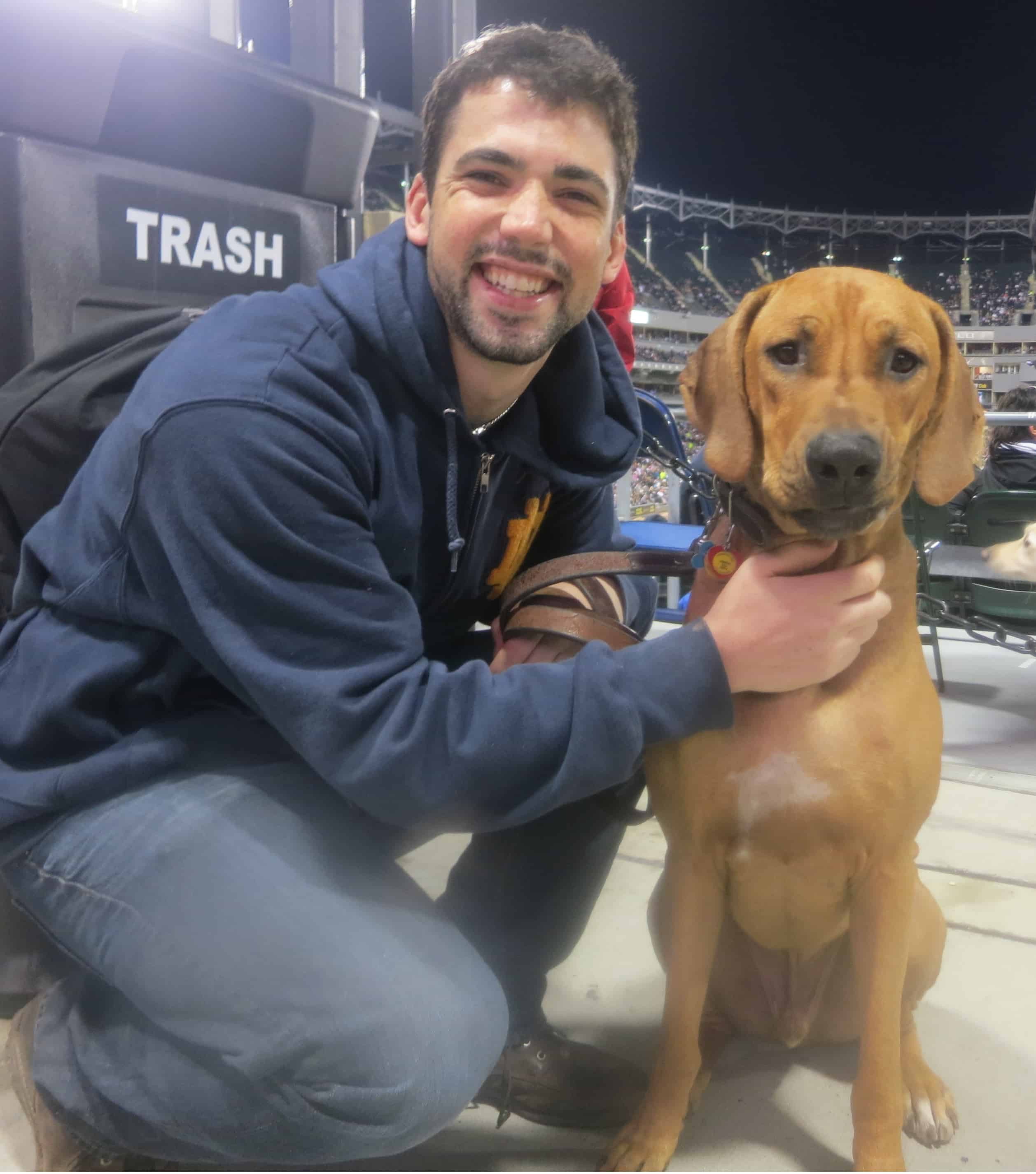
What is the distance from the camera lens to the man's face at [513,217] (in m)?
1.27

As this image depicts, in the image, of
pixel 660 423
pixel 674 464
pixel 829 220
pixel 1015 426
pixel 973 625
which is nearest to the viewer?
pixel 674 464

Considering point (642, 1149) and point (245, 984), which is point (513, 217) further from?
point (642, 1149)

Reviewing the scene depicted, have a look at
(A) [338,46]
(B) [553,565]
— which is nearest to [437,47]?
(A) [338,46]

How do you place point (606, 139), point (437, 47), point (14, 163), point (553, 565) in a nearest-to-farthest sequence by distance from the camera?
point (606, 139) < point (553, 565) < point (14, 163) < point (437, 47)

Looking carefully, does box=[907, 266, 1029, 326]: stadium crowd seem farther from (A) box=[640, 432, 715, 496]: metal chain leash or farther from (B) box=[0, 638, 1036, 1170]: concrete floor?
(B) box=[0, 638, 1036, 1170]: concrete floor

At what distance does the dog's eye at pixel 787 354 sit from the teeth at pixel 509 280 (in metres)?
0.36

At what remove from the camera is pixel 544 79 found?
127cm

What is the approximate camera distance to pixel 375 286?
4.16 ft

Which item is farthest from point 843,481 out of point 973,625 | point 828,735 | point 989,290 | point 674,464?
point 989,290

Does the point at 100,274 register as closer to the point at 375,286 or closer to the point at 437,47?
the point at 375,286

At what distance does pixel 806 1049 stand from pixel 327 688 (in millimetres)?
1010

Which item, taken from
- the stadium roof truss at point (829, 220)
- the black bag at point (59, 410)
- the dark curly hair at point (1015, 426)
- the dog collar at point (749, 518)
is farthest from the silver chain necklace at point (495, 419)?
the stadium roof truss at point (829, 220)

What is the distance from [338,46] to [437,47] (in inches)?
15.3

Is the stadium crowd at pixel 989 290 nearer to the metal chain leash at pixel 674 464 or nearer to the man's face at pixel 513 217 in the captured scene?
the metal chain leash at pixel 674 464
